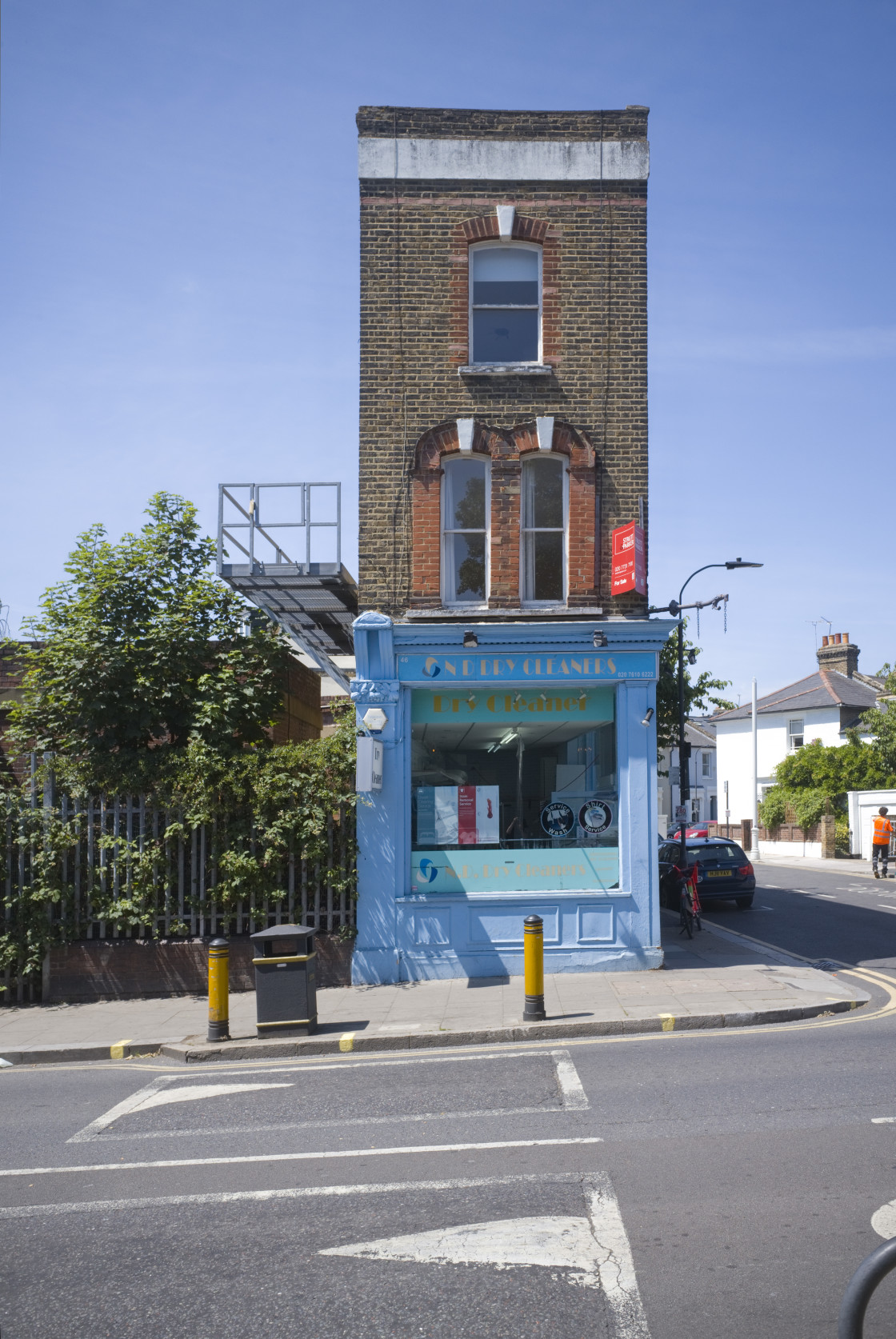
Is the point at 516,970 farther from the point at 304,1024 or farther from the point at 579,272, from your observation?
the point at 579,272

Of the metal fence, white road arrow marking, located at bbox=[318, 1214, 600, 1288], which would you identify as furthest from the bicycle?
white road arrow marking, located at bbox=[318, 1214, 600, 1288]

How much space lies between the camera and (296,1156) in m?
6.64

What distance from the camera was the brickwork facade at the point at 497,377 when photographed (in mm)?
13867

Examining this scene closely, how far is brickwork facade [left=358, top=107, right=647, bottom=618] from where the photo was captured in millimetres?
13867

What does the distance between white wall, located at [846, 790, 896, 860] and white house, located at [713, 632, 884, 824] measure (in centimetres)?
651

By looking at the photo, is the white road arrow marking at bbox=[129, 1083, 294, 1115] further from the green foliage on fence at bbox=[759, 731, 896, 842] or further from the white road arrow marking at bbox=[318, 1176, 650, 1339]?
the green foliage on fence at bbox=[759, 731, 896, 842]

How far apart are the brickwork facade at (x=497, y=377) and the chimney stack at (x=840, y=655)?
141ft

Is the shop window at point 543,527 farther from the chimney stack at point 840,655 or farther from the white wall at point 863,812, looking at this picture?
the chimney stack at point 840,655

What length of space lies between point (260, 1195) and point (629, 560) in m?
9.36

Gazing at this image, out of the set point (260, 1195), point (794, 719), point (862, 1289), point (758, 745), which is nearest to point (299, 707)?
point (260, 1195)

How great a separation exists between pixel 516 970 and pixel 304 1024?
3.66m

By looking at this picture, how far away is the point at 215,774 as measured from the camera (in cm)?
1302

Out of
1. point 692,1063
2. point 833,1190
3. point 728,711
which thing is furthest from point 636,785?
point 728,711

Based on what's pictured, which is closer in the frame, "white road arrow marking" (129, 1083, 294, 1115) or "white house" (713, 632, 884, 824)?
"white road arrow marking" (129, 1083, 294, 1115)
